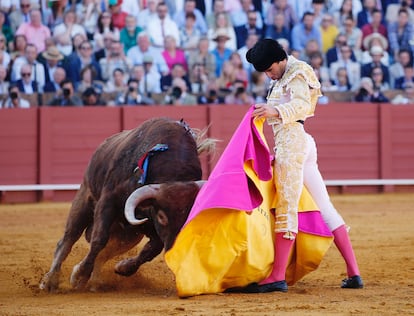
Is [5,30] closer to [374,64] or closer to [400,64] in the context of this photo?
[374,64]

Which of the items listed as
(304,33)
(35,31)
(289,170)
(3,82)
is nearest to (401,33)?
(304,33)

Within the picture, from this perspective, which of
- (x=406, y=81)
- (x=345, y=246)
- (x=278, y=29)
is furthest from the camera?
(x=406, y=81)

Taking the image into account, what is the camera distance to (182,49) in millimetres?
9969

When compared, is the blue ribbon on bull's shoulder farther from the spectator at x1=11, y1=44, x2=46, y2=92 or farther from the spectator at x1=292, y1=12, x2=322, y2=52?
the spectator at x1=292, y1=12, x2=322, y2=52

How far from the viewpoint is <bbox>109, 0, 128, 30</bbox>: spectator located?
390 inches

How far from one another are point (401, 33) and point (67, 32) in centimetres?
394

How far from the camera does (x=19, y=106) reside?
964 centimetres

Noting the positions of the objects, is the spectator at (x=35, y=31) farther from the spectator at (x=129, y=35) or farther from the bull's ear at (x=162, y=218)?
the bull's ear at (x=162, y=218)

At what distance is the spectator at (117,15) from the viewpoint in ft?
32.5

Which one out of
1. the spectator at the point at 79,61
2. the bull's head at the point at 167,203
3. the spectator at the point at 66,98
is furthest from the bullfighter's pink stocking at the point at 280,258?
the spectator at the point at 66,98

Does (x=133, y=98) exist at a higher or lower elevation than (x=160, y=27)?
lower

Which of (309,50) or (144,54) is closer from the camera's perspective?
(144,54)

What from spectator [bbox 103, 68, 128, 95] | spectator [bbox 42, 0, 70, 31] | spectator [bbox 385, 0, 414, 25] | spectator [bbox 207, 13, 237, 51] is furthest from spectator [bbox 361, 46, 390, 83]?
spectator [bbox 42, 0, 70, 31]

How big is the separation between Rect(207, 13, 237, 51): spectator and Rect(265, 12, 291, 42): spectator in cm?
39
